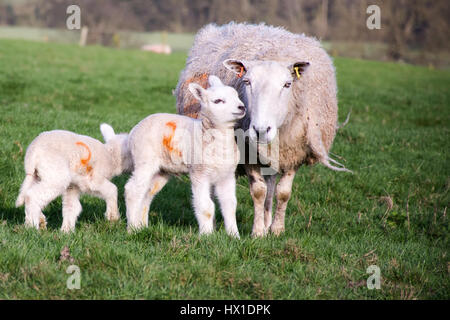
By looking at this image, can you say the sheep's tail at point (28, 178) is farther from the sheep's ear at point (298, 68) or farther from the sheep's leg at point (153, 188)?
the sheep's ear at point (298, 68)

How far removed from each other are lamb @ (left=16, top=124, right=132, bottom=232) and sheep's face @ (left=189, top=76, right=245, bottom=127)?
39.3 inches

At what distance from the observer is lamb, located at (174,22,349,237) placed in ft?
13.8

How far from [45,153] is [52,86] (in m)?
8.76

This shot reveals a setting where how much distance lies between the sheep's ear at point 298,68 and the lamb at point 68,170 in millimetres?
1625

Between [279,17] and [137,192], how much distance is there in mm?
46360

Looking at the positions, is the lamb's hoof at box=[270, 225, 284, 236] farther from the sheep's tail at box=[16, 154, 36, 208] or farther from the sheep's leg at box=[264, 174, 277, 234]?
the sheep's tail at box=[16, 154, 36, 208]

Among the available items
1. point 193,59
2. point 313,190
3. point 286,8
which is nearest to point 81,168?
point 193,59

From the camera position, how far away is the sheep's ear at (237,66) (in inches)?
176

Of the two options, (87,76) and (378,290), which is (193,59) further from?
(87,76)

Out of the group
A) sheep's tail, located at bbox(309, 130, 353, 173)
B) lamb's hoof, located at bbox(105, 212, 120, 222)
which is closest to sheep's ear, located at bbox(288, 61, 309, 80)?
sheep's tail, located at bbox(309, 130, 353, 173)

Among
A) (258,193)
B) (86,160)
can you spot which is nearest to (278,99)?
(258,193)

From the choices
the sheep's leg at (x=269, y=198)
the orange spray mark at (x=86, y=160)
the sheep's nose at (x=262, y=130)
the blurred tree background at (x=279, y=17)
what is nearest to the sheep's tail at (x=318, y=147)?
the sheep's leg at (x=269, y=198)
